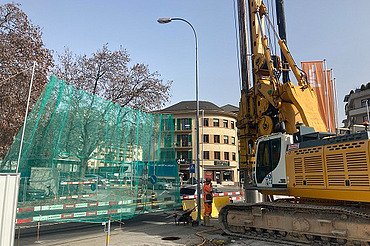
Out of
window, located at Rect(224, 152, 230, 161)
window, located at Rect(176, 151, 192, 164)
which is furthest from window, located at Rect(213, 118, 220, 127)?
window, located at Rect(176, 151, 192, 164)

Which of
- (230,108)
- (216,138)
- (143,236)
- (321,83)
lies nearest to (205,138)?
(216,138)

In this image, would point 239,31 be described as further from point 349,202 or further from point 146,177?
point 349,202

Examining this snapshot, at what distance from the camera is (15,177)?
5281 millimetres

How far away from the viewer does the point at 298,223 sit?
29.0 feet

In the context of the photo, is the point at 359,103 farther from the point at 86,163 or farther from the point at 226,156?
the point at 86,163

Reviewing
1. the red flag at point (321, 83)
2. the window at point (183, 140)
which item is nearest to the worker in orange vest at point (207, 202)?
the red flag at point (321, 83)

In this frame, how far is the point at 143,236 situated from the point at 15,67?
14433 mm

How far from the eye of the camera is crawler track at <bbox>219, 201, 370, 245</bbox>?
7734 mm

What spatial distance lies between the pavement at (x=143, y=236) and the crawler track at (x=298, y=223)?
511mm

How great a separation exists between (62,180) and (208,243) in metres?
4.99

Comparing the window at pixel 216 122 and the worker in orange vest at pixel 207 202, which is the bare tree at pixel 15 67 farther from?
the window at pixel 216 122

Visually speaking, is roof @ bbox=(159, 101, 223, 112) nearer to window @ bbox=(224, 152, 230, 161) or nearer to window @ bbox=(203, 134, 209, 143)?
window @ bbox=(203, 134, 209, 143)

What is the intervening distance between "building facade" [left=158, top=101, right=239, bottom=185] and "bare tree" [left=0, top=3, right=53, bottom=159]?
116 ft

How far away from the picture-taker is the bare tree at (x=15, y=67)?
61.9 ft
